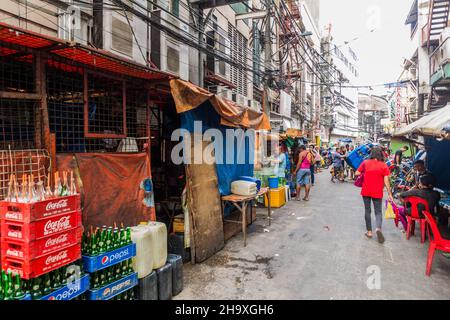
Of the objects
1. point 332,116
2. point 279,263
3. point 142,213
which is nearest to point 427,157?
point 279,263

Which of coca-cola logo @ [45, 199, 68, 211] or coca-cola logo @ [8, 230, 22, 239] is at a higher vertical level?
coca-cola logo @ [45, 199, 68, 211]

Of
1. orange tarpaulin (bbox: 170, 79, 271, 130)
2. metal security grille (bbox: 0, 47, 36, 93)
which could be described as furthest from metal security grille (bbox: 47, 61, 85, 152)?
orange tarpaulin (bbox: 170, 79, 271, 130)

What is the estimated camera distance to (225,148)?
7211 mm

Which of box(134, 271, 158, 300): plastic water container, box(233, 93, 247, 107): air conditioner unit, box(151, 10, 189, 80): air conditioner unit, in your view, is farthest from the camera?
box(233, 93, 247, 107): air conditioner unit

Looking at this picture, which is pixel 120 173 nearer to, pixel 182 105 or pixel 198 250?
pixel 182 105

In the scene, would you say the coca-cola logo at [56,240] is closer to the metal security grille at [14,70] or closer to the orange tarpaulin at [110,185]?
the orange tarpaulin at [110,185]

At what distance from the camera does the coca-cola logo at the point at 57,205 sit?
2.85 m

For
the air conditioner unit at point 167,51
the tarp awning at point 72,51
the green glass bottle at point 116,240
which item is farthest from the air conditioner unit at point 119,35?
the green glass bottle at point 116,240

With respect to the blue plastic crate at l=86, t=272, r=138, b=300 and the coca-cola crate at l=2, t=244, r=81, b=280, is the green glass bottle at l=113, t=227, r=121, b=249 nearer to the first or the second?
the blue plastic crate at l=86, t=272, r=138, b=300

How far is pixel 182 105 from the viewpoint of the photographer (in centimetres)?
484

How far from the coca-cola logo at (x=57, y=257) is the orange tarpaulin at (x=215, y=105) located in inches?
106

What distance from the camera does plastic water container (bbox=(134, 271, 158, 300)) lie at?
12.6 feet

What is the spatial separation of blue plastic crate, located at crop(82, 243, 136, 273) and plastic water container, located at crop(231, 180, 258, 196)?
140 inches
